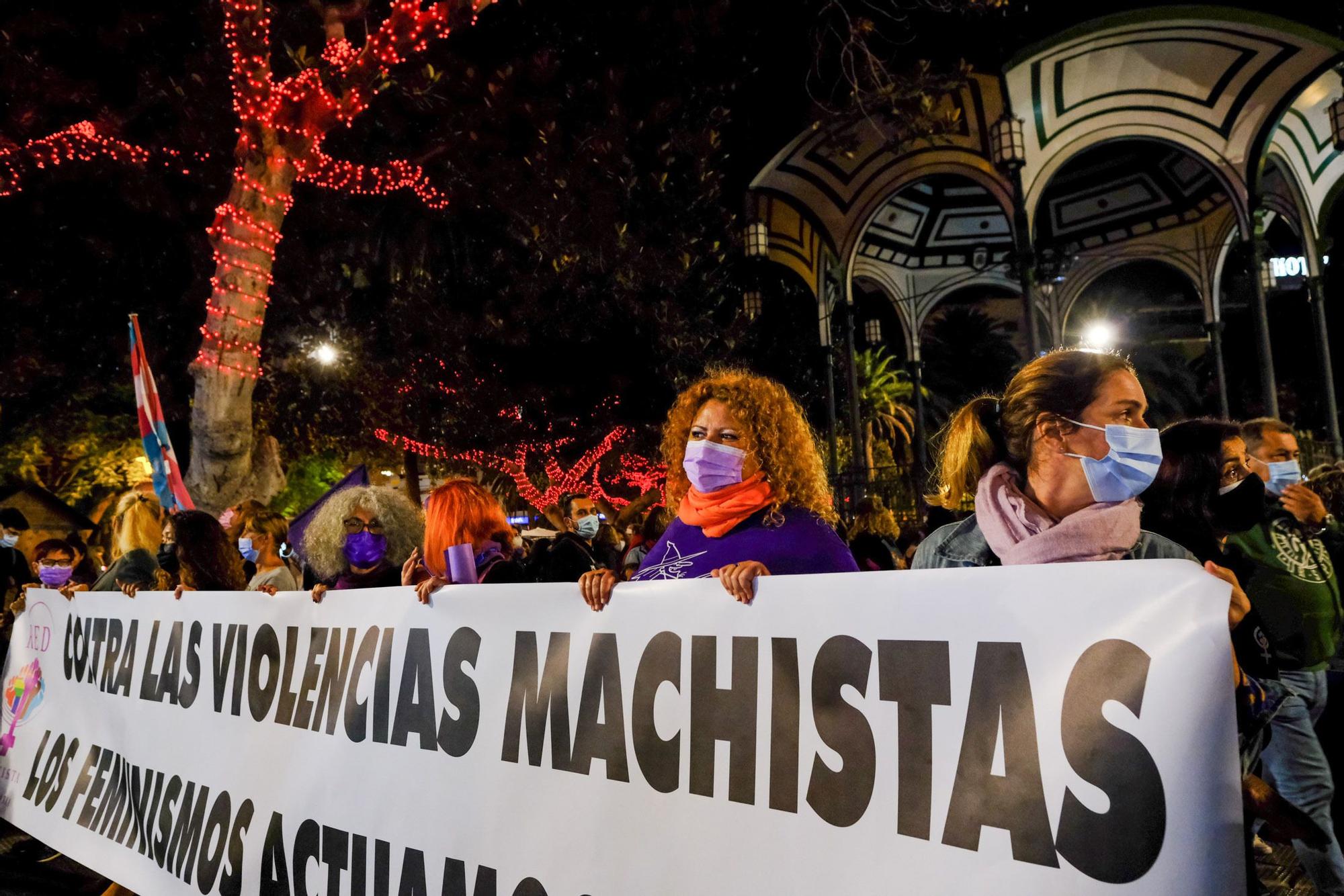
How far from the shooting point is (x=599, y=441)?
1738 centimetres

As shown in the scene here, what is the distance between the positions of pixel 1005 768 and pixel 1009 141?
34.7ft


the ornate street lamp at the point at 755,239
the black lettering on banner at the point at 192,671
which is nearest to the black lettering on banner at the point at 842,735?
the black lettering on banner at the point at 192,671

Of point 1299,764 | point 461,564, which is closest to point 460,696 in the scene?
point 461,564

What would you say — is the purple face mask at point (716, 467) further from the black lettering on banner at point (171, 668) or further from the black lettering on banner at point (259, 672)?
the black lettering on banner at point (171, 668)

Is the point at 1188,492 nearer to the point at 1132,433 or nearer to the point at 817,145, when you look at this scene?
the point at 1132,433

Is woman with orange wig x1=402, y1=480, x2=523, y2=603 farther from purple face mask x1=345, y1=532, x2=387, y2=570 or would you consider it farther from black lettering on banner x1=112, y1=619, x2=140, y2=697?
black lettering on banner x1=112, y1=619, x2=140, y2=697

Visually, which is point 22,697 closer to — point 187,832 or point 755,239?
point 187,832

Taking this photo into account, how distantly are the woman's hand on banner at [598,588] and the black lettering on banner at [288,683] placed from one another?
1.47 metres

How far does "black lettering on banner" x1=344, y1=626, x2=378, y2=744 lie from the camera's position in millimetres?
3035

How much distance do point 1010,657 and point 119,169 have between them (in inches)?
401

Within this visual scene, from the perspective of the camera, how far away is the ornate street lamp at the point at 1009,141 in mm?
10773

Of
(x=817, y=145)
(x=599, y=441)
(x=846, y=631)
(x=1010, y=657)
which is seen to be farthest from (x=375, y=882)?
(x=599, y=441)

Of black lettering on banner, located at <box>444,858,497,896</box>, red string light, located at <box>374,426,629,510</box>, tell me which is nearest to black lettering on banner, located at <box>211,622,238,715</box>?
black lettering on banner, located at <box>444,858,497,896</box>

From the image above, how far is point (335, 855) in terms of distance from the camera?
2.89m
